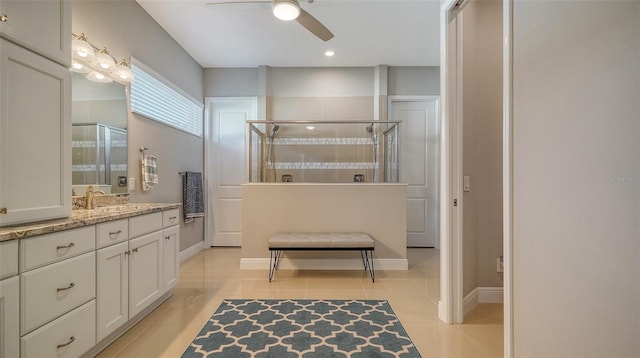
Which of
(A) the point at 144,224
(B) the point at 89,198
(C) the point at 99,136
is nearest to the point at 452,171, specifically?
(A) the point at 144,224

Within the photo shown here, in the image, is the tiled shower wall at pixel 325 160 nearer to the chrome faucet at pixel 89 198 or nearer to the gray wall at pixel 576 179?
the chrome faucet at pixel 89 198

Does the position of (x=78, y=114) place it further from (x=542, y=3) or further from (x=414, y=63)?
(x=414, y=63)

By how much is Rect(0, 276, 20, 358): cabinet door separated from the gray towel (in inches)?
110

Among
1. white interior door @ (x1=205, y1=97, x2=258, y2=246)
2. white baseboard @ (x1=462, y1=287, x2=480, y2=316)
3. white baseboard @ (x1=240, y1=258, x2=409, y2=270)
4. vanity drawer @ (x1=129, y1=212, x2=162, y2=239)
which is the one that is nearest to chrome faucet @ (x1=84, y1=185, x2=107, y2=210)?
vanity drawer @ (x1=129, y1=212, x2=162, y2=239)

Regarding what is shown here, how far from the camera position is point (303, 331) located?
2045mm

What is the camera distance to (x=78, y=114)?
222 cm

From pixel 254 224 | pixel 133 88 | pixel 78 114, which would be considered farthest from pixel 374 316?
pixel 133 88

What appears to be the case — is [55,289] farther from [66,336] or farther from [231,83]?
[231,83]

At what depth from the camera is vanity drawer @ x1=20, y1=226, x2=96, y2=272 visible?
1290 millimetres

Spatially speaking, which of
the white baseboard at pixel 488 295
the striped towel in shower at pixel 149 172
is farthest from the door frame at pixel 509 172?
the striped towel in shower at pixel 149 172

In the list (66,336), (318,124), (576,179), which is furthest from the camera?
(318,124)

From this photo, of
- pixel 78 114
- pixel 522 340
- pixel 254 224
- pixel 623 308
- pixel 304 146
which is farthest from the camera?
pixel 304 146

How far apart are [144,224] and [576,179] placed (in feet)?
8.61

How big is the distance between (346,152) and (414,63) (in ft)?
6.65
